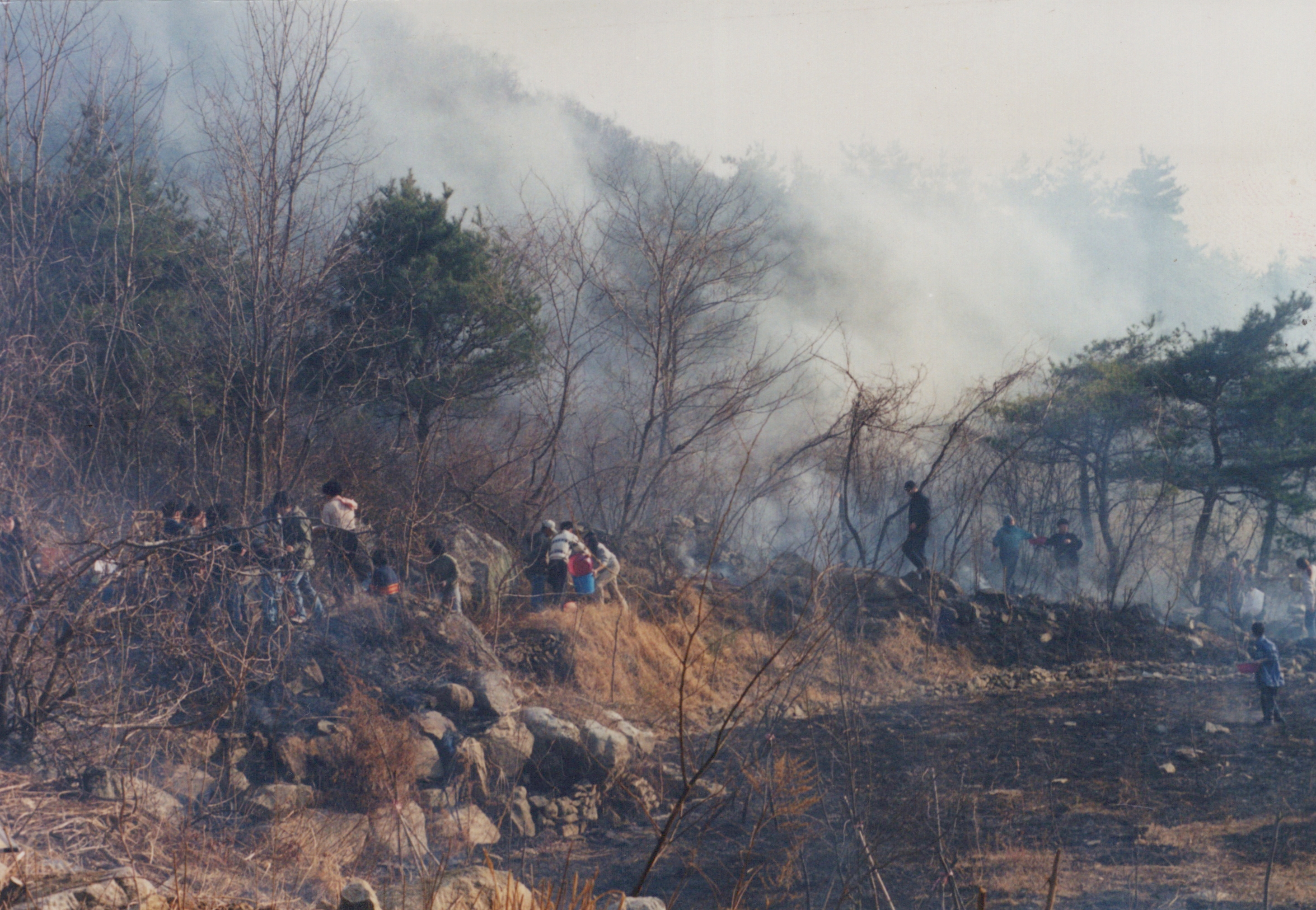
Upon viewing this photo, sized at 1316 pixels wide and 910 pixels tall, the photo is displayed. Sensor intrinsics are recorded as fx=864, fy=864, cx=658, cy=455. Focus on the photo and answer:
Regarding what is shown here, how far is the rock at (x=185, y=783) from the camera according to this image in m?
6.83

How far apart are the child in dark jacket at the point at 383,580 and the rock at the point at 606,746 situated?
277 cm

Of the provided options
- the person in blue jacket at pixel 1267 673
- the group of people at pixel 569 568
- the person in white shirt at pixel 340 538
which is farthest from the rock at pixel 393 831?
the person in blue jacket at pixel 1267 673

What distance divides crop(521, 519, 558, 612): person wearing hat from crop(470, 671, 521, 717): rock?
1.71 m

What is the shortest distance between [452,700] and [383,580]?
1.73 metres

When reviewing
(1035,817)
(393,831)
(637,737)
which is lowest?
(393,831)

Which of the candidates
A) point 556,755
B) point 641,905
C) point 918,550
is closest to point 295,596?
point 556,755

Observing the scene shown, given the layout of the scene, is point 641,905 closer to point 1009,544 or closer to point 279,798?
point 279,798

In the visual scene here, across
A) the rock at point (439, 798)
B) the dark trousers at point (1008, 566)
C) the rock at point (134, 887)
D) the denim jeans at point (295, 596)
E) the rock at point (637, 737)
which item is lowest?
the rock at point (439, 798)

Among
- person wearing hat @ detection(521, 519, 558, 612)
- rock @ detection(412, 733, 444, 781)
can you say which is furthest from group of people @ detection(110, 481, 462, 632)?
rock @ detection(412, 733, 444, 781)

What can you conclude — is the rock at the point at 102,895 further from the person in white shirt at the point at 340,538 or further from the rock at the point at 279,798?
the person in white shirt at the point at 340,538

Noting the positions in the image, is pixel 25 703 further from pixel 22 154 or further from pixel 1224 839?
pixel 1224 839

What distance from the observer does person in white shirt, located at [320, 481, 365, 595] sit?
9406 mm

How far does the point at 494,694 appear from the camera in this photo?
919cm

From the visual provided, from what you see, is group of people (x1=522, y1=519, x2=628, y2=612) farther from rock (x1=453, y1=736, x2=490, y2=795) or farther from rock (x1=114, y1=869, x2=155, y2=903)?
rock (x1=114, y1=869, x2=155, y2=903)
